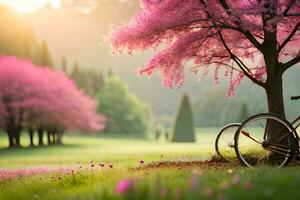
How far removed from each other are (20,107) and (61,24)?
113416 millimetres

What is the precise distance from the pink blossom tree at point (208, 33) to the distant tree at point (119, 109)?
48227mm

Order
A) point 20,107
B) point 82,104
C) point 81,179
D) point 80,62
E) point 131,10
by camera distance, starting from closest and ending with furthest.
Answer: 1. point 81,179
2. point 20,107
3. point 82,104
4. point 80,62
5. point 131,10

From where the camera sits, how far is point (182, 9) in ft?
33.5

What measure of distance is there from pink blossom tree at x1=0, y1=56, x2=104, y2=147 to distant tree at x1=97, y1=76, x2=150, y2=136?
21597 millimetres

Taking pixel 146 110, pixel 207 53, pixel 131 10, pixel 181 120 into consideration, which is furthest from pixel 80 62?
pixel 207 53

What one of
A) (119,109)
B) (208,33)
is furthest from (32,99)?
(119,109)

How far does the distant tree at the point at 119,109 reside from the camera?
60.2 meters

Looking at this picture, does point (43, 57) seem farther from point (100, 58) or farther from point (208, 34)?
point (100, 58)

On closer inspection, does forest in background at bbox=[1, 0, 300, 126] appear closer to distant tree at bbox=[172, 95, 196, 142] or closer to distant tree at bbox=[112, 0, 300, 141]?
distant tree at bbox=[172, 95, 196, 142]

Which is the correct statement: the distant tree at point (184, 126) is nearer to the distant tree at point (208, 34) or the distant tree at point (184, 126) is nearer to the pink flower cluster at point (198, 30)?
the pink flower cluster at point (198, 30)

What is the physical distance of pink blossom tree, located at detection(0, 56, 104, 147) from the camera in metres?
34.3

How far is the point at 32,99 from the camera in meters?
34.4

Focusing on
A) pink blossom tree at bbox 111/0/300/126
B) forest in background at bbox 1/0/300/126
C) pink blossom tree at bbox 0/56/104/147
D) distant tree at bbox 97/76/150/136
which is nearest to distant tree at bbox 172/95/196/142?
pink blossom tree at bbox 0/56/104/147

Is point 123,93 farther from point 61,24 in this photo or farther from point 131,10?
point 131,10
